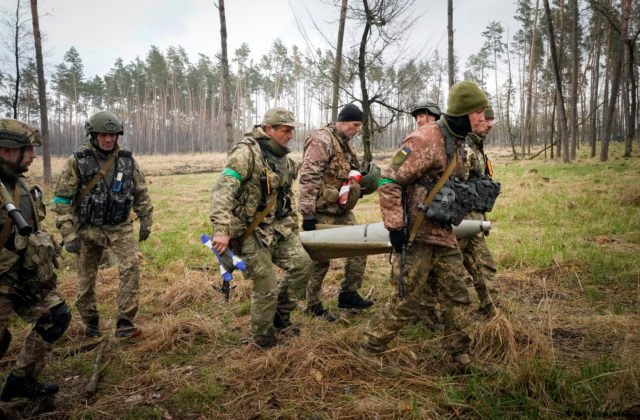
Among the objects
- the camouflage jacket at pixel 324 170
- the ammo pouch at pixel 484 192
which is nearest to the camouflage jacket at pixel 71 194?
the camouflage jacket at pixel 324 170

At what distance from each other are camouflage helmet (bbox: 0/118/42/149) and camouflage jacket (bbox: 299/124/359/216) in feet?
8.35

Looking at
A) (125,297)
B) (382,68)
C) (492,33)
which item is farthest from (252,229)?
(492,33)

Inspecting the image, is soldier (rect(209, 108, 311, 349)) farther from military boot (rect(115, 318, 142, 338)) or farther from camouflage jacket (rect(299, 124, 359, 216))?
military boot (rect(115, 318, 142, 338))

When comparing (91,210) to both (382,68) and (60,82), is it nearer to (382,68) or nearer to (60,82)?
(382,68)

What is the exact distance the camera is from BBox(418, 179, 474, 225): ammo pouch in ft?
10.1

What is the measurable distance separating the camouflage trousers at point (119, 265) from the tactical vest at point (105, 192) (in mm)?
140

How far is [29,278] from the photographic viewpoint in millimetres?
2961

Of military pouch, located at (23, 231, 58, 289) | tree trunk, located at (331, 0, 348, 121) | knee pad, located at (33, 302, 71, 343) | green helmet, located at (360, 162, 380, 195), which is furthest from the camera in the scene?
tree trunk, located at (331, 0, 348, 121)

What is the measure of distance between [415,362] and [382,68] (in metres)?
9.00

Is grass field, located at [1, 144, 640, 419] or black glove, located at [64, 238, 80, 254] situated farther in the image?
black glove, located at [64, 238, 80, 254]

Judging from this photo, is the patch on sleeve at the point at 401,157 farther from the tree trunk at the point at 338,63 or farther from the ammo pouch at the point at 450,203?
the tree trunk at the point at 338,63

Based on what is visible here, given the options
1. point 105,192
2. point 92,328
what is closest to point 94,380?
point 92,328

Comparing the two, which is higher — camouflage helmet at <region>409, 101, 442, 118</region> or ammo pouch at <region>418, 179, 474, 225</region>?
camouflage helmet at <region>409, 101, 442, 118</region>

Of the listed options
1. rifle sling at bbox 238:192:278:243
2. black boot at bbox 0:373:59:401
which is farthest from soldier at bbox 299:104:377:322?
black boot at bbox 0:373:59:401
